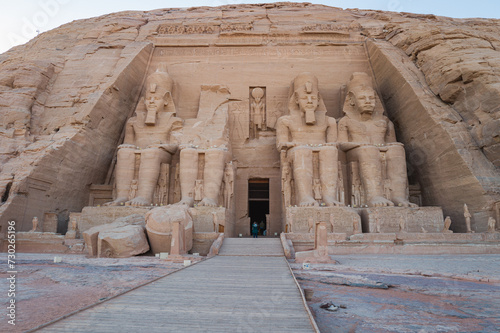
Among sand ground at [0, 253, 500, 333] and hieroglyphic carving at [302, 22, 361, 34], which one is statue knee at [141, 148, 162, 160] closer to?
sand ground at [0, 253, 500, 333]

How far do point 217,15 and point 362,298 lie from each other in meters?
13.6

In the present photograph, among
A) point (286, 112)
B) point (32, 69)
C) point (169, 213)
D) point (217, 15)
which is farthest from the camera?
point (217, 15)

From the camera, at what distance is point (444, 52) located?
973 centimetres

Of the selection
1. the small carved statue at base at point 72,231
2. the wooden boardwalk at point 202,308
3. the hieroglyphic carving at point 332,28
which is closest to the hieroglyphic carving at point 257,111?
the hieroglyphic carving at point 332,28

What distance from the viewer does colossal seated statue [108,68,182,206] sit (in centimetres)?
952

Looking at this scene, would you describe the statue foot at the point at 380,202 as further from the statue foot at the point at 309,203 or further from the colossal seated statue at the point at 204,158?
the colossal seated statue at the point at 204,158

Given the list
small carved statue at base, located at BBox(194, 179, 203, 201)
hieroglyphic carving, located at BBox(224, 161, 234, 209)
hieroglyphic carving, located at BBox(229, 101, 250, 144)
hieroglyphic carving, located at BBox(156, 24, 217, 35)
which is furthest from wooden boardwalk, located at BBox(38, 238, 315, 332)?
hieroglyphic carving, located at BBox(156, 24, 217, 35)

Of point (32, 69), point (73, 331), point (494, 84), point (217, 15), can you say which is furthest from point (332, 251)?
point (217, 15)

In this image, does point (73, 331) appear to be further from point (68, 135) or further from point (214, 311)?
point (68, 135)

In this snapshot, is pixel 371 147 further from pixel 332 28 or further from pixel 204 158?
pixel 332 28

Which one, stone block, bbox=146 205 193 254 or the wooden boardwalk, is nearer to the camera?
the wooden boardwalk

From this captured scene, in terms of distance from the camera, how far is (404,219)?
852 cm

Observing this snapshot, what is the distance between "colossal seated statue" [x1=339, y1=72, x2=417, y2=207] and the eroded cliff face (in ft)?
2.90

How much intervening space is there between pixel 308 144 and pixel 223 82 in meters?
4.30
